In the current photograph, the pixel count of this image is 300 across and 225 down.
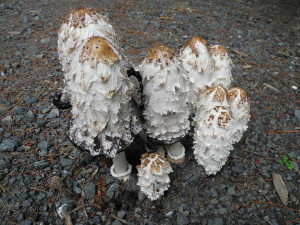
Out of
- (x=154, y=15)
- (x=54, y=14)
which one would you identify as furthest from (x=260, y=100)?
(x=54, y=14)

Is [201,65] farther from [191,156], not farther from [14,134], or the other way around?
[14,134]

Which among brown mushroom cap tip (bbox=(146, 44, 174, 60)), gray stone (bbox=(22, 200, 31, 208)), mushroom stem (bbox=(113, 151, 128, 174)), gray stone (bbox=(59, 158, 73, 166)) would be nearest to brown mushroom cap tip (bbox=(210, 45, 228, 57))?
brown mushroom cap tip (bbox=(146, 44, 174, 60))

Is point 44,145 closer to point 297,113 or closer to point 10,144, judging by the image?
point 10,144

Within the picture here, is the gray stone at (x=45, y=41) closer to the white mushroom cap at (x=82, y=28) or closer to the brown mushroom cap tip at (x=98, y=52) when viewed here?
the white mushroom cap at (x=82, y=28)

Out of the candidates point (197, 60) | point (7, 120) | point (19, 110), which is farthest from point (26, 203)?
point (197, 60)

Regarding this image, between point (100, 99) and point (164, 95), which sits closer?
point (100, 99)

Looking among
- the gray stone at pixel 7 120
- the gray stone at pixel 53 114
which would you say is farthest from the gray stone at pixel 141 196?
the gray stone at pixel 7 120
